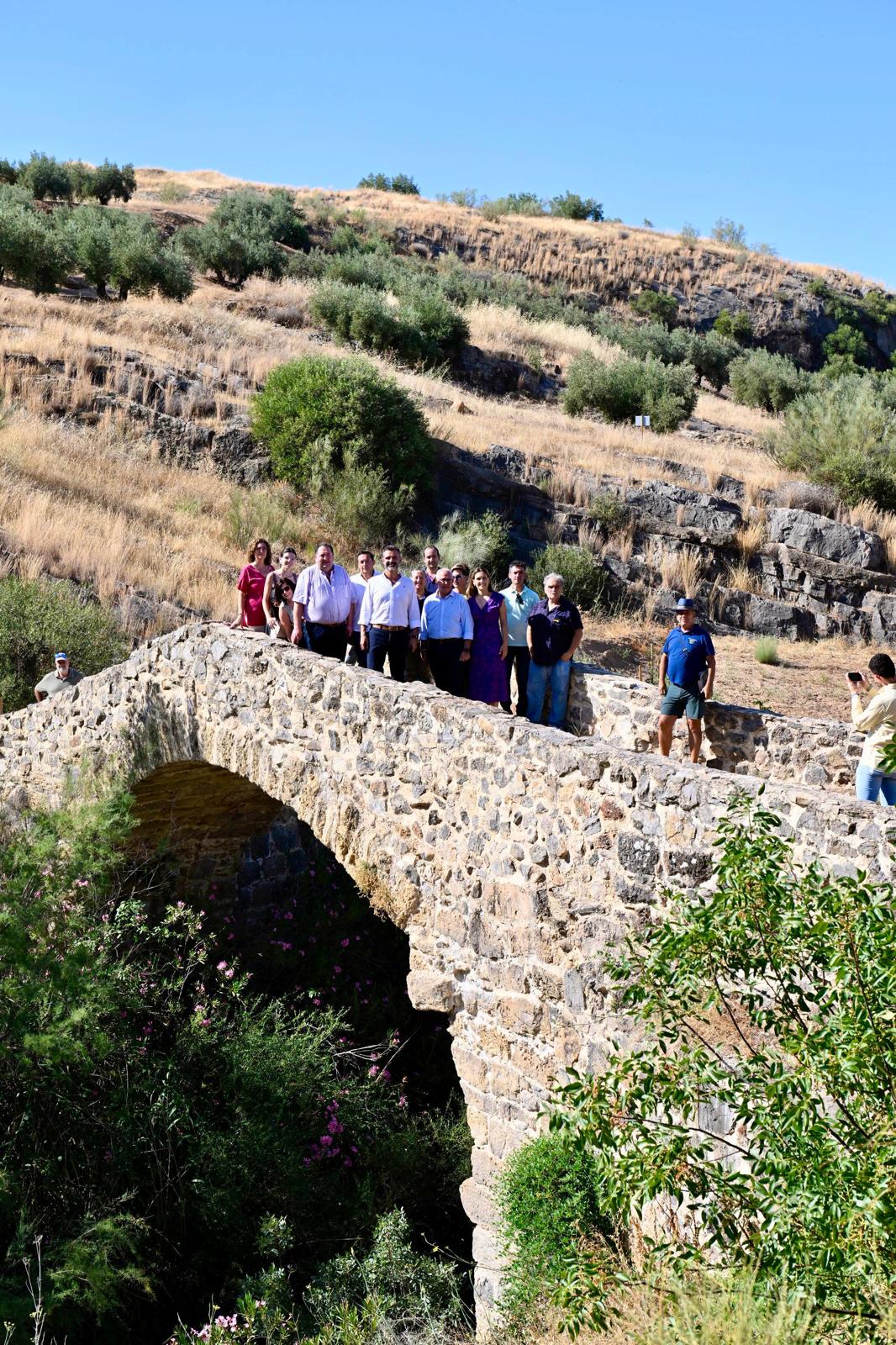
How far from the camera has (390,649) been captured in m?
9.13

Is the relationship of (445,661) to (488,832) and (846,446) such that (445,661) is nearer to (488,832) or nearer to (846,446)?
(488,832)

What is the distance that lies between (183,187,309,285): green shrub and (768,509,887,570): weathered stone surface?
2041 centimetres

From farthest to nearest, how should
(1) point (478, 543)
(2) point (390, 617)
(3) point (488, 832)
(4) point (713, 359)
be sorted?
(4) point (713, 359)
(1) point (478, 543)
(2) point (390, 617)
(3) point (488, 832)

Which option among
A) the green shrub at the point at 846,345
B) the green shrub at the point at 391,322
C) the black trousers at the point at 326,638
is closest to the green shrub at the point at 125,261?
the green shrub at the point at 391,322

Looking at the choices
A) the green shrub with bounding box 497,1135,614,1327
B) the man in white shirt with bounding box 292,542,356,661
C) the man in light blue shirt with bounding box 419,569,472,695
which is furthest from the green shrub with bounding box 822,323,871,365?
the green shrub with bounding box 497,1135,614,1327

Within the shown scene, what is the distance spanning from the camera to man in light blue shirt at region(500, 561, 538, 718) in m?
9.70

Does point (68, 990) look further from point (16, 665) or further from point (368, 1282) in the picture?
point (16, 665)

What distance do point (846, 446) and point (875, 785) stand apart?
16343 mm

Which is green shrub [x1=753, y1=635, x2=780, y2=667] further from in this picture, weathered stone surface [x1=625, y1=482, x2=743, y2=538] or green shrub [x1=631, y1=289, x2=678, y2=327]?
green shrub [x1=631, y1=289, x2=678, y2=327]

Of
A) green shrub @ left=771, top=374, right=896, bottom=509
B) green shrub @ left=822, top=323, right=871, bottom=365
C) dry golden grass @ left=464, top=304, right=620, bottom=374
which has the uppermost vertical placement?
green shrub @ left=822, top=323, right=871, bottom=365

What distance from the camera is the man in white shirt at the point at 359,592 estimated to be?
9656 millimetres

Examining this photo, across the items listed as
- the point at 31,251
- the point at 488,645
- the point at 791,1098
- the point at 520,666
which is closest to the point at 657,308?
the point at 31,251

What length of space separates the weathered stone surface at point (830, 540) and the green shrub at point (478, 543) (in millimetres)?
5081

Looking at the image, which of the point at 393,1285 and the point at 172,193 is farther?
the point at 172,193
